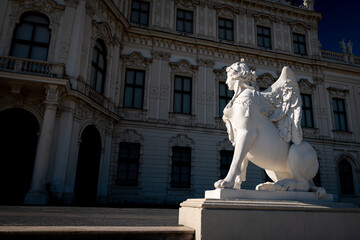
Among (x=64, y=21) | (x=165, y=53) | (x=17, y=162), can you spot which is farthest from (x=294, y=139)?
(x=165, y=53)

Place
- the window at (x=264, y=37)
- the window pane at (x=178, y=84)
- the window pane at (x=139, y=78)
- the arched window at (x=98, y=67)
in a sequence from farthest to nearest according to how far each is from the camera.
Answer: the window at (x=264, y=37) → the window pane at (x=178, y=84) → the window pane at (x=139, y=78) → the arched window at (x=98, y=67)

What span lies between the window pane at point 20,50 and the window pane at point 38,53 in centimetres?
22

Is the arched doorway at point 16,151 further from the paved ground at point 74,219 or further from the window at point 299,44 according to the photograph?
the window at point 299,44

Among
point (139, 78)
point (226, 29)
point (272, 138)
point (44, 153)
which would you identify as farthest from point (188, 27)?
point (272, 138)

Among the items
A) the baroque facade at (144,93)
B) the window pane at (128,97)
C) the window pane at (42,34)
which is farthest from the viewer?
the window pane at (128,97)

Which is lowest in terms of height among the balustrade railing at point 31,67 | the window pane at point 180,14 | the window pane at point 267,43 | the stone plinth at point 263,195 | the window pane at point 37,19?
the stone plinth at point 263,195

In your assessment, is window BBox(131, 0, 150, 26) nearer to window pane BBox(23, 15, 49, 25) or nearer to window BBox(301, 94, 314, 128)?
window pane BBox(23, 15, 49, 25)

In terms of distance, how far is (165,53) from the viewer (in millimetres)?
16453

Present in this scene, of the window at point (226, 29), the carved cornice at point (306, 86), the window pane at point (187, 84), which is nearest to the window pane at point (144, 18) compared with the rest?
the window pane at point (187, 84)

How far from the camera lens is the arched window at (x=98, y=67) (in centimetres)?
1322

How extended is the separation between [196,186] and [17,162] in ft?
29.1

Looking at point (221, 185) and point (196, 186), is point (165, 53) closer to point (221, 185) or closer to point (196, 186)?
point (196, 186)

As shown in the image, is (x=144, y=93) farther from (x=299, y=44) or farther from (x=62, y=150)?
(x=299, y=44)

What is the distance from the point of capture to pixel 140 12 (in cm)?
1706
